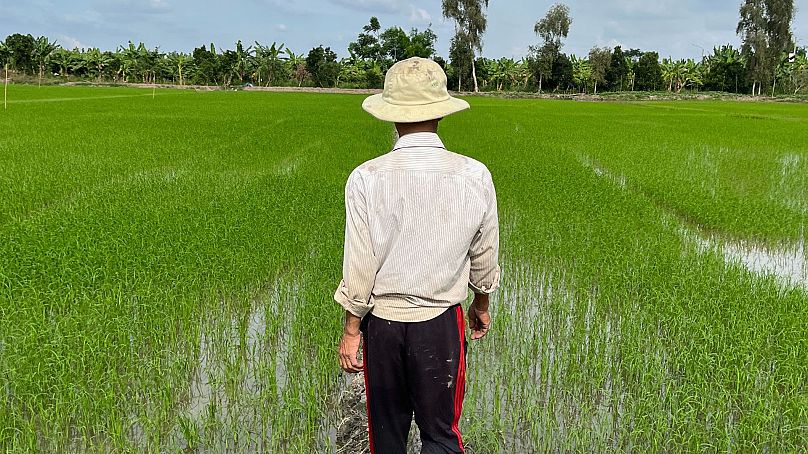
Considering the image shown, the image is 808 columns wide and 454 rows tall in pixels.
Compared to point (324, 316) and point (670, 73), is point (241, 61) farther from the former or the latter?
point (324, 316)

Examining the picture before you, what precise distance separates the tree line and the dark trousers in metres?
45.6

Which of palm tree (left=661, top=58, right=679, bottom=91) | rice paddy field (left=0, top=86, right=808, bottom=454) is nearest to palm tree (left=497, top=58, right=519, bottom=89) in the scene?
palm tree (left=661, top=58, right=679, bottom=91)

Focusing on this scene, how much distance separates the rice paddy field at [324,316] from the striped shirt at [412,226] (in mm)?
1169

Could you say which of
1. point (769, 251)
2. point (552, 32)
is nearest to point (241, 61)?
point (552, 32)

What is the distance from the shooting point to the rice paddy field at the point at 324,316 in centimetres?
276

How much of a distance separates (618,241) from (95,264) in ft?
13.4

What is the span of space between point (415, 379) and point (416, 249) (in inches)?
13.9

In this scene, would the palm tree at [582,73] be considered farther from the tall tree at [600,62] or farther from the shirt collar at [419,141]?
the shirt collar at [419,141]

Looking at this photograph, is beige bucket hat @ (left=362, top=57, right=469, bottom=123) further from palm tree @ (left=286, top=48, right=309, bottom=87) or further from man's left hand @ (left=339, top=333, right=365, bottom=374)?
palm tree @ (left=286, top=48, right=309, bottom=87)

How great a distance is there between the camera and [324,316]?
3779 millimetres

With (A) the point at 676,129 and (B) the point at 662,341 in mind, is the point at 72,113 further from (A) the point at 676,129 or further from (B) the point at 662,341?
(B) the point at 662,341

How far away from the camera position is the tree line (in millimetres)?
42969

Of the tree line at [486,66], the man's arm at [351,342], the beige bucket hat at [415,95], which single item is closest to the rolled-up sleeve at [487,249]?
the beige bucket hat at [415,95]

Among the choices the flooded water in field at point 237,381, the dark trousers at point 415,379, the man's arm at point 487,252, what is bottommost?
the flooded water in field at point 237,381
